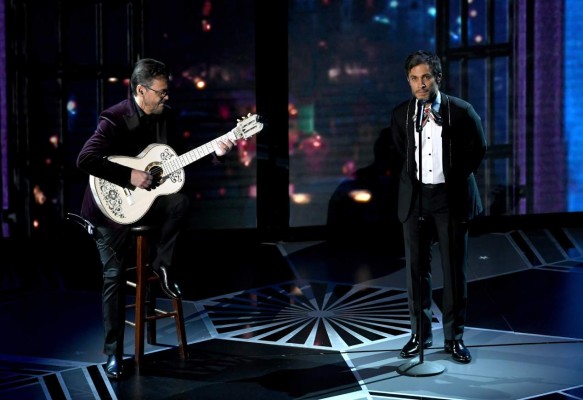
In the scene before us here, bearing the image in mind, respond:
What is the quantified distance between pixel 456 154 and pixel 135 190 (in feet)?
4.94

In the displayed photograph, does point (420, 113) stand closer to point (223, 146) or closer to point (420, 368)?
point (223, 146)

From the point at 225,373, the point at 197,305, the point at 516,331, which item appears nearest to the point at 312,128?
the point at 197,305

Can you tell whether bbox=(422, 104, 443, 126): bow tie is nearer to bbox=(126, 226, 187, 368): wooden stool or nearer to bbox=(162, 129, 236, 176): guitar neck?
bbox=(162, 129, 236, 176): guitar neck

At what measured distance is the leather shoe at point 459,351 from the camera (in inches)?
179

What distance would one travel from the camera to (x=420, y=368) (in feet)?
14.5

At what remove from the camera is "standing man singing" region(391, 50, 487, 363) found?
170 inches

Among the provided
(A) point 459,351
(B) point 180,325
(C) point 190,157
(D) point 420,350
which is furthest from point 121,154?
(A) point 459,351

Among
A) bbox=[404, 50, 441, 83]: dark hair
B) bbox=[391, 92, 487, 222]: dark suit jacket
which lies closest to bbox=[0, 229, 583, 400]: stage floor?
bbox=[391, 92, 487, 222]: dark suit jacket

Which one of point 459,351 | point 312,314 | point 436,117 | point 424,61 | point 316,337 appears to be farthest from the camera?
point 312,314

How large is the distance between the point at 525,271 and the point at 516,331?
168cm

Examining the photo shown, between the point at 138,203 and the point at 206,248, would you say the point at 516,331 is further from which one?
the point at 206,248

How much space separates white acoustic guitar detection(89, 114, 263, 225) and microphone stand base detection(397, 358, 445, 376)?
1313 mm

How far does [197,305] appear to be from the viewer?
5902 millimetres

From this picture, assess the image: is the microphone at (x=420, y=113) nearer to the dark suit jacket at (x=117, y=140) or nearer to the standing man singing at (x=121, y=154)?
the standing man singing at (x=121, y=154)
